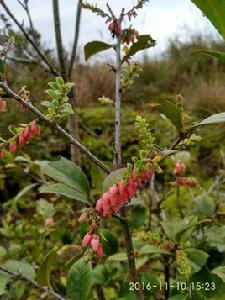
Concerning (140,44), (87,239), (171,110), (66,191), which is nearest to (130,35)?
(140,44)

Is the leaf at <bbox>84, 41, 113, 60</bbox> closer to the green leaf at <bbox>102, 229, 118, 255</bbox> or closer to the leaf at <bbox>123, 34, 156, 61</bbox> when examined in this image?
the leaf at <bbox>123, 34, 156, 61</bbox>

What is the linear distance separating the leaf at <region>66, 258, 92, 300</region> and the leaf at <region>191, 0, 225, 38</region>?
0.46 metres

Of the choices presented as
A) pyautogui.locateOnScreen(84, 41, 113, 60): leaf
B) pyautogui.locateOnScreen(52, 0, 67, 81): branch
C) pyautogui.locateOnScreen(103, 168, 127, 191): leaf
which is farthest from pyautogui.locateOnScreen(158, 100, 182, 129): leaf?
pyautogui.locateOnScreen(52, 0, 67, 81): branch

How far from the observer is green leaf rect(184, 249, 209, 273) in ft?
3.41

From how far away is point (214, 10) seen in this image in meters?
0.69

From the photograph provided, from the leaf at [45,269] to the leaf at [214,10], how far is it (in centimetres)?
47

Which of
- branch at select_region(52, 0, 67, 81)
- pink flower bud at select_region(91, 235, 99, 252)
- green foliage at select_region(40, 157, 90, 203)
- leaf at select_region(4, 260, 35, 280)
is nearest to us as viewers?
pink flower bud at select_region(91, 235, 99, 252)

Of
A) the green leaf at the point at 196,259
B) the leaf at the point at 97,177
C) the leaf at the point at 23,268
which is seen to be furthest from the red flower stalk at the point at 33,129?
the green leaf at the point at 196,259

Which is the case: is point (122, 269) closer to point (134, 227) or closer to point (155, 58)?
point (134, 227)

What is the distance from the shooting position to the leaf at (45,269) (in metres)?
0.92

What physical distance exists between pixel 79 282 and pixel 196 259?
10.7 inches

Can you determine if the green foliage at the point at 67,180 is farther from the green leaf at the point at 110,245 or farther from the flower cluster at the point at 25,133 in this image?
the green leaf at the point at 110,245

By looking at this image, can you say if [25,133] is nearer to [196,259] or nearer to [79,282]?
[79,282]

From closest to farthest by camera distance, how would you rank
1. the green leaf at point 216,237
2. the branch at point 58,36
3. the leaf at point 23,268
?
the leaf at point 23,268
the green leaf at point 216,237
the branch at point 58,36
